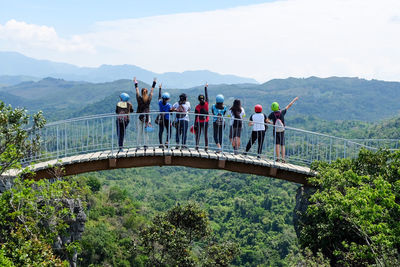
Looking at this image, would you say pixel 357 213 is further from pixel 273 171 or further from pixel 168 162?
pixel 168 162

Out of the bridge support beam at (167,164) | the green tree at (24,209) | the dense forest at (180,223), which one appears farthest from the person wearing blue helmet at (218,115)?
the green tree at (24,209)

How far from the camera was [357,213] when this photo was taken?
8.96 m

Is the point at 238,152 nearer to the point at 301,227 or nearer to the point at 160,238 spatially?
the point at 301,227

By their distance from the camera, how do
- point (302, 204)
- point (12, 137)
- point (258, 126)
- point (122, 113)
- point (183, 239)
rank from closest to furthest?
1. point (12, 137)
2. point (122, 113)
3. point (258, 126)
4. point (302, 204)
5. point (183, 239)

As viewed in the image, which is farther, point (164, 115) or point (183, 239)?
point (183, 239)

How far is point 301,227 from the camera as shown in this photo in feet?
38.4

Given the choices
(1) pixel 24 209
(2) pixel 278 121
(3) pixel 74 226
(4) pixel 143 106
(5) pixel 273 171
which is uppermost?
(4) pixel 143 106

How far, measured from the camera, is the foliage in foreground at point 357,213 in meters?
8.84

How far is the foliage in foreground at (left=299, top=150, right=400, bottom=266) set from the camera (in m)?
8.84

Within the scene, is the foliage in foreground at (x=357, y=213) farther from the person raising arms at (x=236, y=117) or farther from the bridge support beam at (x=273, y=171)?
the person raising arms at (x=236, y=117)

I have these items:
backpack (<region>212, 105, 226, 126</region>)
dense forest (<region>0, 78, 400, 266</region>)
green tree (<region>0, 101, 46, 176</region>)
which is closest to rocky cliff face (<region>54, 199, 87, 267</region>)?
dense forest (<region>0, 78, 400, 266</region>)

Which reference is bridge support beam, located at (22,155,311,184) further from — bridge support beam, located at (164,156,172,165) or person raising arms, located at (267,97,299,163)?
person raising arms, located at (267,97,299,163)

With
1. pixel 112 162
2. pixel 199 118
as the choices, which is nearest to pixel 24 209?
pixel 112 162

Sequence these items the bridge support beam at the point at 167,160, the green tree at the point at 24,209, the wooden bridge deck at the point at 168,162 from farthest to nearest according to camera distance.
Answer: the bridge support beam at the point at 167,160
the wooden bridge deck at the point at 168,162
the green tree at the point at 24,209
